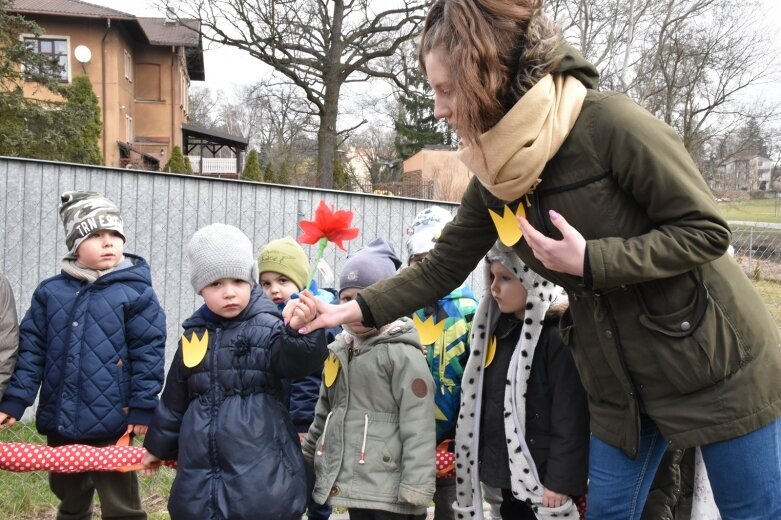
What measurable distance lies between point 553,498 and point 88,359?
201 centimetres

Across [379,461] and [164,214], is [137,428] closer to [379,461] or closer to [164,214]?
[379,461]

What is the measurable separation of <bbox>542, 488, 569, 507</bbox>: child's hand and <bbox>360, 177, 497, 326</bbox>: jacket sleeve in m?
0.73

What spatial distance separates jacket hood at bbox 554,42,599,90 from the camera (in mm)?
1784

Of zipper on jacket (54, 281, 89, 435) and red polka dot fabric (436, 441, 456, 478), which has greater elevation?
zipper on jacket (54, 281, 89, 435)

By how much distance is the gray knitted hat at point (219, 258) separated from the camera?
9.14ft

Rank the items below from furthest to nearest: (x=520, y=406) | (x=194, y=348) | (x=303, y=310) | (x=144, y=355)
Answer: (x=144, y=355)
(x=194, y=348)
(x=520, y=406)
(x=303, y=310)

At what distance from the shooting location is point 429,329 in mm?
3254

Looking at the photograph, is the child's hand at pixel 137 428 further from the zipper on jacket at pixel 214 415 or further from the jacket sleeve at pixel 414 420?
the jacket sleeve at pixel 414 420

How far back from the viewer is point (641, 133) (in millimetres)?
1704

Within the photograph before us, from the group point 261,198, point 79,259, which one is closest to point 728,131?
point 261,198

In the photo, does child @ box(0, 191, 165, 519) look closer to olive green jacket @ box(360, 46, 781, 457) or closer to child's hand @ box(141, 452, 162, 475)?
child's hand @ box(141, 452, 162, 475)

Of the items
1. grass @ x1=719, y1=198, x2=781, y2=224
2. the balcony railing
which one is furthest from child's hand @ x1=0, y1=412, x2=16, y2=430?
the balcony railing

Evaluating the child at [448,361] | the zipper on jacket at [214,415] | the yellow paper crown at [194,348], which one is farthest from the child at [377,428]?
the yellow paper crown at [194,348]

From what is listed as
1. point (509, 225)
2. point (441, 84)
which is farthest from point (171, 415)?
point (441, 84)
